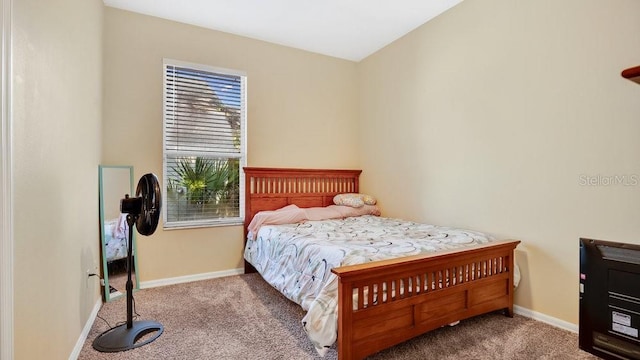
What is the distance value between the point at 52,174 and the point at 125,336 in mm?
1176

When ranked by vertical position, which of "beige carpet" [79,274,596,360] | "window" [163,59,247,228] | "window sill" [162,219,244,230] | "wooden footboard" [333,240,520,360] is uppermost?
"window" [163,59,247,228]

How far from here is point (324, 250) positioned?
206 cm

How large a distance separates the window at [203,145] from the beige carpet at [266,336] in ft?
3.33

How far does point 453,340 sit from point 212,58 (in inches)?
136

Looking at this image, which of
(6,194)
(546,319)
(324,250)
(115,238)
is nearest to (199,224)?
(115,238)

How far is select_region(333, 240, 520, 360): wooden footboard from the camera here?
5.32 ft

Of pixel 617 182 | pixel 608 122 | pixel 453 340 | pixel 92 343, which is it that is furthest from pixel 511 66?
pixel 92 343

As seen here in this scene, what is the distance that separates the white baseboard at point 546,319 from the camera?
2.13 meters

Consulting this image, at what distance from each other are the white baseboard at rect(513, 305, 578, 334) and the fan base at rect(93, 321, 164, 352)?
2.69m

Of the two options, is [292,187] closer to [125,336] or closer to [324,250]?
[324,250]

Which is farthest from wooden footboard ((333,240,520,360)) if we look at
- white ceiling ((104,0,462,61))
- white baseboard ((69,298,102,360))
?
white ceiling ((104,0,462,61))

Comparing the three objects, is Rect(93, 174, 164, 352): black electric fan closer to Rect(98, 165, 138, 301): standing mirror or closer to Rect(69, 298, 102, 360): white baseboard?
Rect(69, 298, 102, 360): white baseboard

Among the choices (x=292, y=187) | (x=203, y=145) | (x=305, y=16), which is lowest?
(x=292, y=187)

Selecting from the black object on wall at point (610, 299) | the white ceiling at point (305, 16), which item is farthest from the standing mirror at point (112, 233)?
the black object on wall at point (610, 299)
